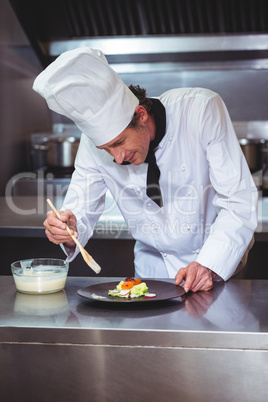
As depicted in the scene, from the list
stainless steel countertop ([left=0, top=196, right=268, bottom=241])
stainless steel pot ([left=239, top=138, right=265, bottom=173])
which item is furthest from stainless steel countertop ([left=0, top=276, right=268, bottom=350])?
stainless steel pot ([left=239, top=138, right=265, bottom=173])

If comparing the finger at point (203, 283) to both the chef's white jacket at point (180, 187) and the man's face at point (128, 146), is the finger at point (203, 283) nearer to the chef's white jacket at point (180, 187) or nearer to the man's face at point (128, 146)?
the chef's white jacket at point (180, 187)

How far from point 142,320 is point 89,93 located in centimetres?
77

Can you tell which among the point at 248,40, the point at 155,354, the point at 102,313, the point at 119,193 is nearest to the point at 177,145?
the point at 119,193

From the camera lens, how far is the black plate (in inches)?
62.6

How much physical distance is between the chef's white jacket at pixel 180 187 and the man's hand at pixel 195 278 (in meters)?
0.20

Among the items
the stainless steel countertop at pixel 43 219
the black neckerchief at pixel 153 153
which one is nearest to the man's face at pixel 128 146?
the black neckerchief at pixel 153 153

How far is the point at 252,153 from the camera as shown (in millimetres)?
3938

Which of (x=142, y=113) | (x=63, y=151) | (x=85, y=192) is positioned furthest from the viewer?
(x=63, y=151)

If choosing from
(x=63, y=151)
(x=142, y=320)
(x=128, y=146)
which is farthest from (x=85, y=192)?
(x=63, y=151)

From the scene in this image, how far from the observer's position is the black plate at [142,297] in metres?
1.59

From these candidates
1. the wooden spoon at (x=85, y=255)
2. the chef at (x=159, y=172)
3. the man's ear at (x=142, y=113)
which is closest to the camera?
the wooden spoon at (x=85, y=255)

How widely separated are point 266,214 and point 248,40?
148 centimetres

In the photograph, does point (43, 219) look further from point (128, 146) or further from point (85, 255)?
point (85, 255)

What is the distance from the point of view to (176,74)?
4.34 metres
